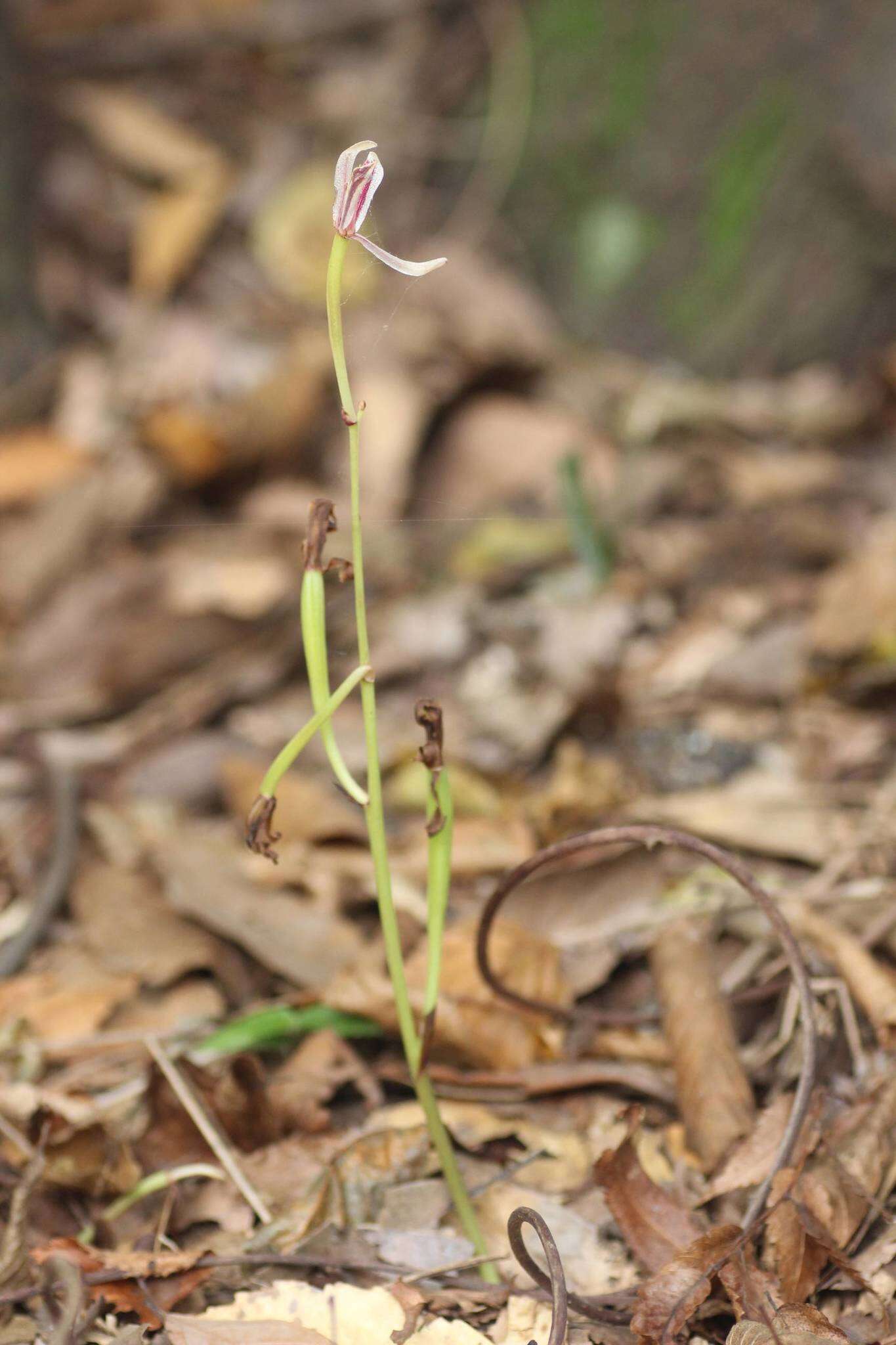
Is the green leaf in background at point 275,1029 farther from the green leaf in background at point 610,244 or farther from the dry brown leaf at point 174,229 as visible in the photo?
the dry brown leaf at point 174,229

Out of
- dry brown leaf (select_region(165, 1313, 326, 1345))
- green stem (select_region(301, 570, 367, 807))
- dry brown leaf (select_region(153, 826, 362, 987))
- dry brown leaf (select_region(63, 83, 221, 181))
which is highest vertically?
dry brown leaf (select_region(63, 83, 221, 181))

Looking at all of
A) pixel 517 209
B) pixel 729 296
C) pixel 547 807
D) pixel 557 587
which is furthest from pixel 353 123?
pixel 547 807

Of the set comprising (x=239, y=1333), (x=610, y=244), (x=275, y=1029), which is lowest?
(x=239, y=1333)

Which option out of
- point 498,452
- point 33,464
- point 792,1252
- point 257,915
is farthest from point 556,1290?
point 33,464

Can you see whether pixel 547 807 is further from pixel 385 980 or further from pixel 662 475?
pixel 662 475

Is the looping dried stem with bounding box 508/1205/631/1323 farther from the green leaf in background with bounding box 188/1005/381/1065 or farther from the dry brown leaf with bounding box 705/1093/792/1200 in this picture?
the green leaf in background with bounding box 188/1005/381/1065

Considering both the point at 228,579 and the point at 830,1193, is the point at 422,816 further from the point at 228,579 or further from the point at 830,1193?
the point at 830,1193

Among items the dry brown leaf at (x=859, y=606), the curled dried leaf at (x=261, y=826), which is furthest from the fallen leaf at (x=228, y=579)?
the curled dried leaf at (x=261, y=826)

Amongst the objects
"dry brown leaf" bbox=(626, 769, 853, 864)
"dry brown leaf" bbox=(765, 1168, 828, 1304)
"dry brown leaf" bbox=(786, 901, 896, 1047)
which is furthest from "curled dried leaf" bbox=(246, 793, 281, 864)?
"dry brown leaf" bbox=(626, 769, 853, 864)
